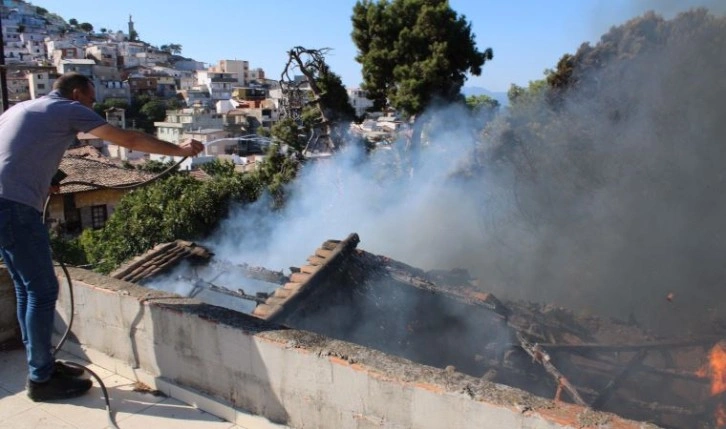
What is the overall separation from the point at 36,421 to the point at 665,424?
15.5ft

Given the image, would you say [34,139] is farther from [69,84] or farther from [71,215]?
[71,215]

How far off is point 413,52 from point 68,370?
55.3ft

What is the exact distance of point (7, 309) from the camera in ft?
11.7

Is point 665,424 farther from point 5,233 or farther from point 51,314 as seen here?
point 5,233

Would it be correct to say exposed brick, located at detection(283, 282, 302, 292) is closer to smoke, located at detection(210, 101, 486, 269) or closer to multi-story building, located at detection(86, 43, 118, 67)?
smoke, located at detection(210, 101, 486, 269)

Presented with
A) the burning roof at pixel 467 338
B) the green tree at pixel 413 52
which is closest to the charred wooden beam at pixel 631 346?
the burning roof at pixel 467 338

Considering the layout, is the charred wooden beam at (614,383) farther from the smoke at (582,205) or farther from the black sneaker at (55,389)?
the smoke at (582,205)

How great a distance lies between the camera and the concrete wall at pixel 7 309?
350 centimetres

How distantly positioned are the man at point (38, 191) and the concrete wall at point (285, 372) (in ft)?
1.25

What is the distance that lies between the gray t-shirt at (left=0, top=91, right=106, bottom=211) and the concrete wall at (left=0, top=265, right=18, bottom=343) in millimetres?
1202

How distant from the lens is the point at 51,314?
2834 mm

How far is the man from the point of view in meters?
2.61

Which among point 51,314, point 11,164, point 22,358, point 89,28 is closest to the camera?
point 11,164

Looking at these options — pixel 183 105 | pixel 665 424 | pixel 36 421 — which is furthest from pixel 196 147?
pixel 183 105
